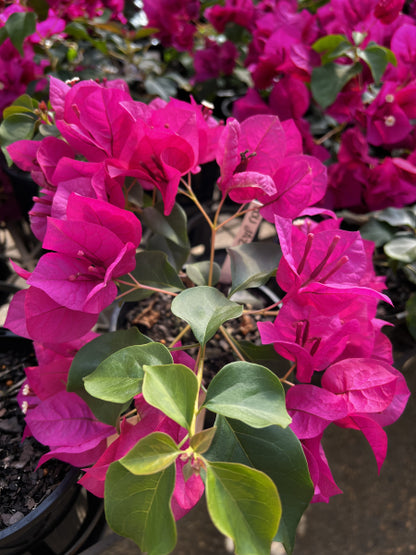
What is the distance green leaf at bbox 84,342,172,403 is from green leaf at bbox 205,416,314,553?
0.26ft

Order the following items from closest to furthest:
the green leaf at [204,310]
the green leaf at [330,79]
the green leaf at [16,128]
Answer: the green leaf at [204,310], the green leaf at [16,128], the green leaf at [330,79]

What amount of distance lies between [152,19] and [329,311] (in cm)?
104

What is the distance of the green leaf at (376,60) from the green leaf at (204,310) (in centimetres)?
48

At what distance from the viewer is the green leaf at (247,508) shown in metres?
0.31

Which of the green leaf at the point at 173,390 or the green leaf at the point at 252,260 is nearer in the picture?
the green leaf at the point at 173,390

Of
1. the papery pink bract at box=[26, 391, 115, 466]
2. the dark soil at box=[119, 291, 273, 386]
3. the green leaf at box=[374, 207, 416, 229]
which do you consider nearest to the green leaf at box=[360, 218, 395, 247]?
the green leaf at box=[374, 207, 416, 229]

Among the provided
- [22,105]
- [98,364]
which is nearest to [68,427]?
[98,364]

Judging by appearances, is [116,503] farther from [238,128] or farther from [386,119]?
[386,119]

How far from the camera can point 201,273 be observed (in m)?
0.59

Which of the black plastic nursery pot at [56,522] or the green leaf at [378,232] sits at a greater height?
the green leaf at [378,232]

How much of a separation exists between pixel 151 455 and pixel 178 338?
187 millimetres

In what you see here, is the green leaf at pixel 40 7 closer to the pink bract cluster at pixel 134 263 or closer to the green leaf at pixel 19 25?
the green leaf at pixel 19 25

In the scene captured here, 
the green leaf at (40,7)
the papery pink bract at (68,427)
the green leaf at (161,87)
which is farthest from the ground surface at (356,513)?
the green leaf at (40,7)

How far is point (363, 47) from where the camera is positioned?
75cm
